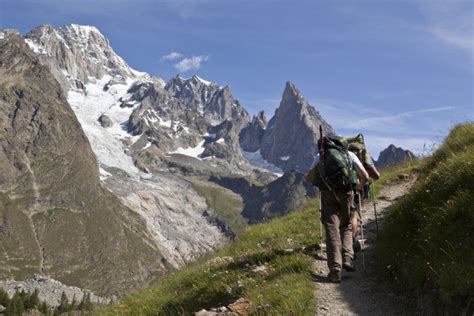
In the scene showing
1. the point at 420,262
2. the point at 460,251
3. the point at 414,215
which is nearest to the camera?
the point at 460,251

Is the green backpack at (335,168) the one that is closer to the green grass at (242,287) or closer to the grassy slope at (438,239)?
the grassy slope at (438,239)

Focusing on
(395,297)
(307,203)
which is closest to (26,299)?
(307,203)

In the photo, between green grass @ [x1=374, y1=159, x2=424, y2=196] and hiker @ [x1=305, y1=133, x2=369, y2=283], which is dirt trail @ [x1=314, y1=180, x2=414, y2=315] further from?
green grass @ [x1=374, y1=159, x2=424, y2=196]

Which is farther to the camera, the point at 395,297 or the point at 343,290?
the point at 343,290

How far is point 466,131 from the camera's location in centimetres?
1579

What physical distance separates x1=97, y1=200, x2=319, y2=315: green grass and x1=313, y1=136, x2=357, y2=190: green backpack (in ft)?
6.39

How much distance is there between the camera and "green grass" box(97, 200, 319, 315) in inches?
349

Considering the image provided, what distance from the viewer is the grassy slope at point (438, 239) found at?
24.9 feet

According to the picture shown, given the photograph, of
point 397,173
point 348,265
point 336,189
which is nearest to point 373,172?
point 336,189

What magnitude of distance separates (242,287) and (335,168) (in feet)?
12.0

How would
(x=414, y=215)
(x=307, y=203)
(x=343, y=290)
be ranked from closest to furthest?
(x=343, y=290) < (x=414, y=215) < (x=307, y=203)

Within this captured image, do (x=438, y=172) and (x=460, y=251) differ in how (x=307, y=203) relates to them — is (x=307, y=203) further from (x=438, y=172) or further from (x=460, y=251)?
(x=460, y=251)

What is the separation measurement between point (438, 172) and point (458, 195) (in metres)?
2.11

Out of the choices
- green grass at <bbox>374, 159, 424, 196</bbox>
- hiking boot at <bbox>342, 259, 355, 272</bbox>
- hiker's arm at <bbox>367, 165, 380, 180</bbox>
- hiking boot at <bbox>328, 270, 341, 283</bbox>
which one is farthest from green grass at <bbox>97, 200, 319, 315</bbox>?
green grass at <bbox>374, 159, 424, 196</bbox>
